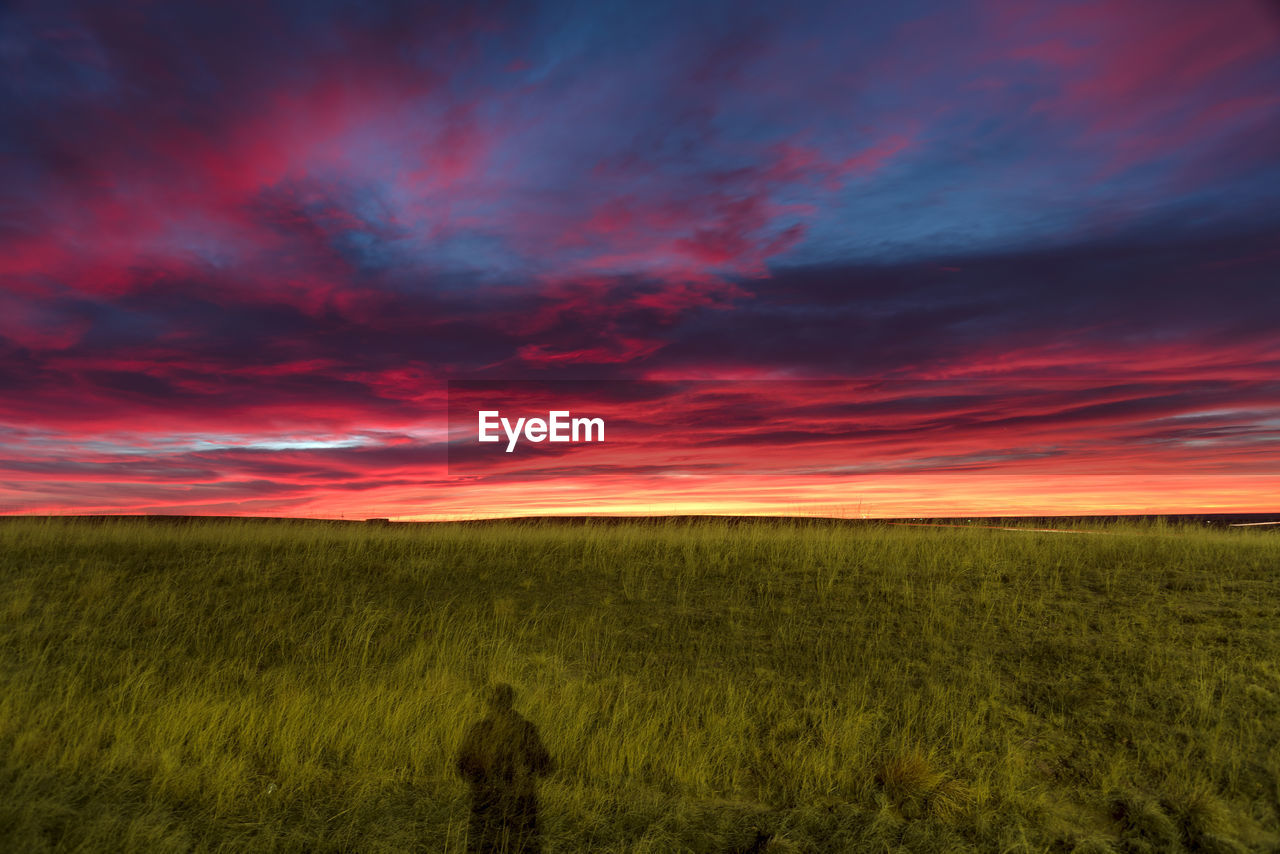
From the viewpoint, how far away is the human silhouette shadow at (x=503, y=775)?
Answer: 6.26 m

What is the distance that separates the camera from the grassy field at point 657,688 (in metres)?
6.54

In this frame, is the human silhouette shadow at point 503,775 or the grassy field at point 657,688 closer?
the human silhouette shadow at point 503,775

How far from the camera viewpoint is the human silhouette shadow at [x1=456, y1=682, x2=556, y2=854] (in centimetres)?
626

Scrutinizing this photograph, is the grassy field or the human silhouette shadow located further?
the grassy field

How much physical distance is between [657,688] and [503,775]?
9.60ft

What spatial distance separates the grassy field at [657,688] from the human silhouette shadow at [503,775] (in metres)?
0.19

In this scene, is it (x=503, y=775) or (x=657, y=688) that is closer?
(x=503, y=775)

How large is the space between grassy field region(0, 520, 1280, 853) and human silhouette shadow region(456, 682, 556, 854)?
19 cm

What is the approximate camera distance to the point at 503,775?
764 centimetres

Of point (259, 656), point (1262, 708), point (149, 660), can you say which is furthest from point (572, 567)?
point (1262, 708)

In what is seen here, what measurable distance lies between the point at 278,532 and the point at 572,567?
7323 millimetres

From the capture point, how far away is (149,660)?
10.7 meters

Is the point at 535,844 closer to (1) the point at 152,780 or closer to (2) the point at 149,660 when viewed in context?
(1) the point at 152,780

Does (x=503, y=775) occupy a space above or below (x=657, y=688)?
below
